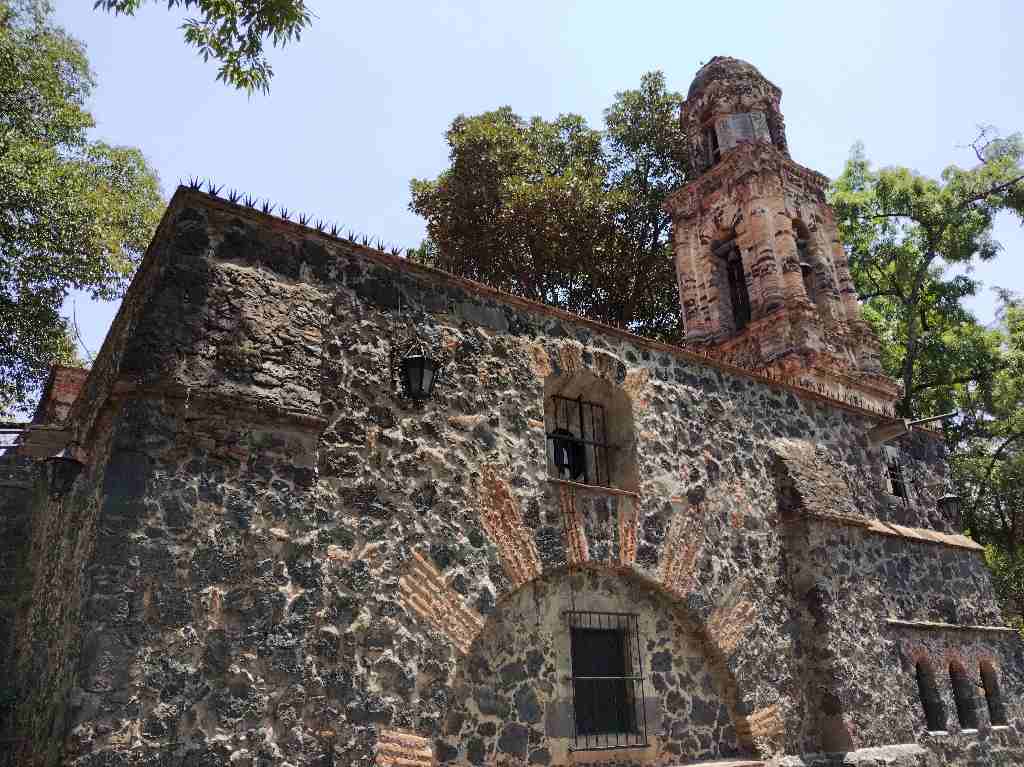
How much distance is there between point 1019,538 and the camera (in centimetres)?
2092

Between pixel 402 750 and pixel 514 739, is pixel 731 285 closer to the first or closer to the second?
pixel 514 739

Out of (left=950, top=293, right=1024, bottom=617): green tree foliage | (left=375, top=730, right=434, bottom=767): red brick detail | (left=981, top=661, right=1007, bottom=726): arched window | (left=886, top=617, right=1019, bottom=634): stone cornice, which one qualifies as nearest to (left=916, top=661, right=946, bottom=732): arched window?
(left=886, top=617, right=1019, bottom=634): stone cornice

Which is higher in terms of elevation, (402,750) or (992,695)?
(992,695)

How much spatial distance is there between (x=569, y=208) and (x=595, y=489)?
1445 centimetres

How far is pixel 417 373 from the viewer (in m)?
6.36

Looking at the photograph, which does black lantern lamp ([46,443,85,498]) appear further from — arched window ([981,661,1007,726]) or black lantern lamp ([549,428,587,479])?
arched window ([981,661,1007,726])

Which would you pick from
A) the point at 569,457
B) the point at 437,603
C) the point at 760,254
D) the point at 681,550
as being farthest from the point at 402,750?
the point at 760,254

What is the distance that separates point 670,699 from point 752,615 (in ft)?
4.93

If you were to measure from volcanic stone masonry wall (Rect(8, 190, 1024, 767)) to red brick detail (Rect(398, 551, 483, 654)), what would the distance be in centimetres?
2

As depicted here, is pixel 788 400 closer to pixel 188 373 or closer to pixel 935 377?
pixel 188 373

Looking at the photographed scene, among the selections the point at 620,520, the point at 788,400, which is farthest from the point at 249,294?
the point at 788,400

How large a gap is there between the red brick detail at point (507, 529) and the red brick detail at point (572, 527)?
399 millimetres

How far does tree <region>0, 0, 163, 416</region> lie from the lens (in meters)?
15.1

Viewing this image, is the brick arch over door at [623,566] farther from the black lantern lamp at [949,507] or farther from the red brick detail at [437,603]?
the black lantern lamp at [949,507]
